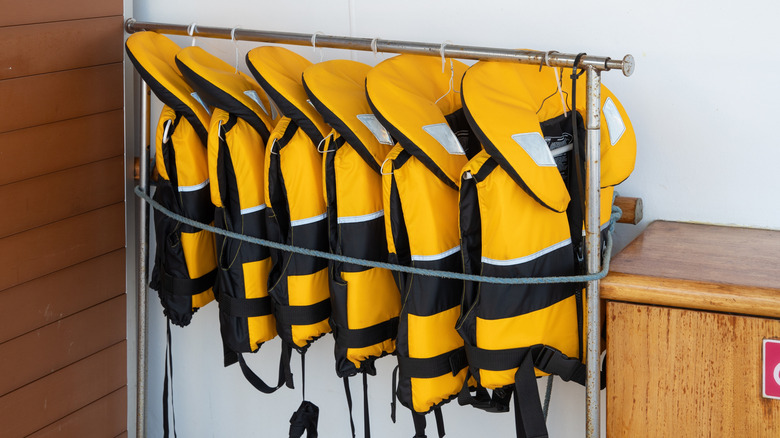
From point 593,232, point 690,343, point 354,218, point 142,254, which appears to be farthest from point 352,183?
point 142,254

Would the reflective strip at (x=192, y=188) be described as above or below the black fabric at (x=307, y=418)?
above

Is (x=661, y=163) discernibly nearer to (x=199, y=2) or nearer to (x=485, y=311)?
(x=485, y=311)

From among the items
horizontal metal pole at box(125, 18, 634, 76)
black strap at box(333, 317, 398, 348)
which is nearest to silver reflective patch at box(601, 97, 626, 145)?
horizontal metal pole at box(125, 18, 634, 76)

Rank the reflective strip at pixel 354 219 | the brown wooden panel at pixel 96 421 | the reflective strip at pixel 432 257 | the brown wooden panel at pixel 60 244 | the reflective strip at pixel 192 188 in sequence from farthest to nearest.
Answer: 1. the brown wooden panel at pixel 96 421
2. the brown wooden panel at pixel 60 244
3. the reflective strip at pixel 192 188
4. the reflective strip at pixel 354 219
5. the reflective strip at pixel 432 257

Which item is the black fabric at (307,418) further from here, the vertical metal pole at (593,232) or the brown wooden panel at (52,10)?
the brown wooden panel at (52,10)

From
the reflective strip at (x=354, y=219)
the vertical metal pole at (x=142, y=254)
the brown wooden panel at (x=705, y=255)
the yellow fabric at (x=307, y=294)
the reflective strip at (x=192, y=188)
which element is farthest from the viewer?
the vertical metal pole at (x=142, y=254)

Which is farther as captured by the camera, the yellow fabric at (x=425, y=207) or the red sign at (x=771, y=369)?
the yellow fabric at (x=425, y=207)

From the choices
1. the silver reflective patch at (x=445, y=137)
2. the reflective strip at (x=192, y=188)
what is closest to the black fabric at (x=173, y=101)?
the reflective strip at (x=192, y=188)

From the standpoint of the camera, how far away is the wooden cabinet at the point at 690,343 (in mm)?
1434

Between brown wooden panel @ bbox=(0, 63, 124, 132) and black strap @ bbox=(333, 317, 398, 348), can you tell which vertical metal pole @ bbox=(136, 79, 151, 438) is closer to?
brown wooden panel @ bbox=(0, 63, 124, 132)

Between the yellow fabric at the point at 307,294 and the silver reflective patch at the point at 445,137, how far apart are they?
1.49ft

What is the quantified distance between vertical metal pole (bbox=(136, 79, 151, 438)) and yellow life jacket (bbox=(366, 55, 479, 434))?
813mm

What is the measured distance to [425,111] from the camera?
5.37 ft

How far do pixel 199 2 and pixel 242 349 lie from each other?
1027 millimetres
